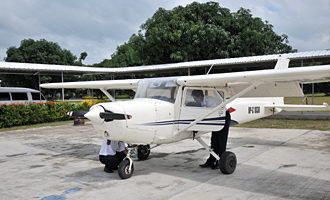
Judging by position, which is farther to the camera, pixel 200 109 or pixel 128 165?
pixel 200 109

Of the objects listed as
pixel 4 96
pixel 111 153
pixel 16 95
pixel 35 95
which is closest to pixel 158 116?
pixel 111 153

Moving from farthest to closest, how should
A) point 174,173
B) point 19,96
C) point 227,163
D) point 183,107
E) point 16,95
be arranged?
1. point 19,96
2. point 16,95
3. point 183,107
4. point 174,173
5. point 227,163

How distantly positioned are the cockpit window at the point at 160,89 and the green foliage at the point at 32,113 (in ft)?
39.6

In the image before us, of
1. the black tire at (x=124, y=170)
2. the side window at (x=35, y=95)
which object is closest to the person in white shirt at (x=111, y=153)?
the black tire at (x=124, y=170)

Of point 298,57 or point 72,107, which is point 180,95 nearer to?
point 298,57

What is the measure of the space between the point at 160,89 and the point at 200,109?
1.07 meters

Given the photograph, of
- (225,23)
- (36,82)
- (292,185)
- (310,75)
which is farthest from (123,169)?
(36,82)

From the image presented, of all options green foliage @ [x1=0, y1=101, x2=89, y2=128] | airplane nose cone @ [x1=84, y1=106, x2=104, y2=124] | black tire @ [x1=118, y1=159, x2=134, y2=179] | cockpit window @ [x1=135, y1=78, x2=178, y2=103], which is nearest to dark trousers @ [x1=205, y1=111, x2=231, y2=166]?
cockpit window @ [x1=135, y1=78, x2=178, y2=103]

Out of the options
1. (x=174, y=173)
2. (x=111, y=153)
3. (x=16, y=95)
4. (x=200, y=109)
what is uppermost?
(x=16, y=95)

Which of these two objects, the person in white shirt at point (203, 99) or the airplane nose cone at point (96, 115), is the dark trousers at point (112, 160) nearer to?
the airplane nose cone at point (96, 115)

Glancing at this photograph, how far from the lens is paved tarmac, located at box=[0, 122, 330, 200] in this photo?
536 cm

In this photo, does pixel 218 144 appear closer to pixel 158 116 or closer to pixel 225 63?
pixel 158 116

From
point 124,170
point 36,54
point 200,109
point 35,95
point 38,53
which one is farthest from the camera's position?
point 36,54

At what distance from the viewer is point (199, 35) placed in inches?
963
